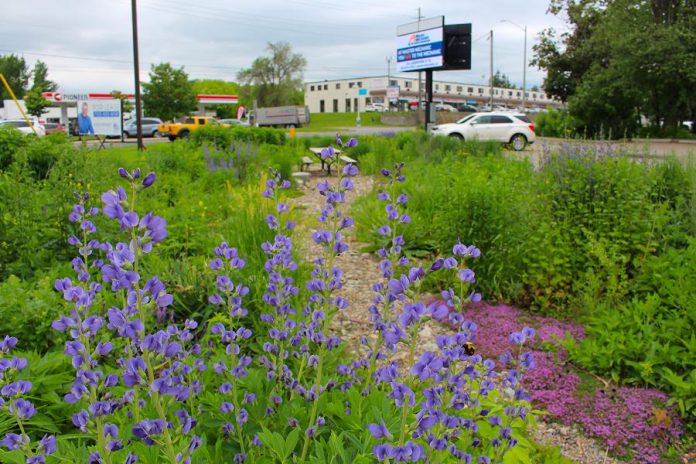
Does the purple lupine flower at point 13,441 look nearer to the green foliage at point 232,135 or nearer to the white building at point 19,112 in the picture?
the green foliage at point 232,135

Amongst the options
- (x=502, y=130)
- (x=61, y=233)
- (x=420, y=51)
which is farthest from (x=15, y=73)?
(x=61, y=233)

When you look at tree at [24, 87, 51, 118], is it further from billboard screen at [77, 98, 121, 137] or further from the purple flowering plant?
the purple flowering plant

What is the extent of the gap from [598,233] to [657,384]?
166cm

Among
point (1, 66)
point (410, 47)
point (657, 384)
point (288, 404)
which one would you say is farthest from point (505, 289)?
point (1, 66)

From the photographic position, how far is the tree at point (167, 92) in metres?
49.2

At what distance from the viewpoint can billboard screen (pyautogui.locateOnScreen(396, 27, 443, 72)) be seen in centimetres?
2819

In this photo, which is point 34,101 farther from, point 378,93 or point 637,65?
point 378,93

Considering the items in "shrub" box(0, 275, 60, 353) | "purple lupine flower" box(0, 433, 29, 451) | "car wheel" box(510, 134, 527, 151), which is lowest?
"shrub" box(0, 275, 60, 353)

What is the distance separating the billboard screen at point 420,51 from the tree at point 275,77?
48.5m

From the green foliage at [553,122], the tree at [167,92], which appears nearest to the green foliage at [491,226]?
the green foliage at [553,122]

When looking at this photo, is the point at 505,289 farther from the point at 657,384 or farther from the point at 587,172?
the point at 657,384

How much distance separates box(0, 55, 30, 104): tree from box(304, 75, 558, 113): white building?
4980 cm

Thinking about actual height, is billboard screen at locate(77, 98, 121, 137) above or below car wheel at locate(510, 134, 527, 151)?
above

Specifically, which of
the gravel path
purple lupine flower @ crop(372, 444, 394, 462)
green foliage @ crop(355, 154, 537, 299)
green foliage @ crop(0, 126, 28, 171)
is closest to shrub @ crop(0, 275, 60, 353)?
the gravel path
